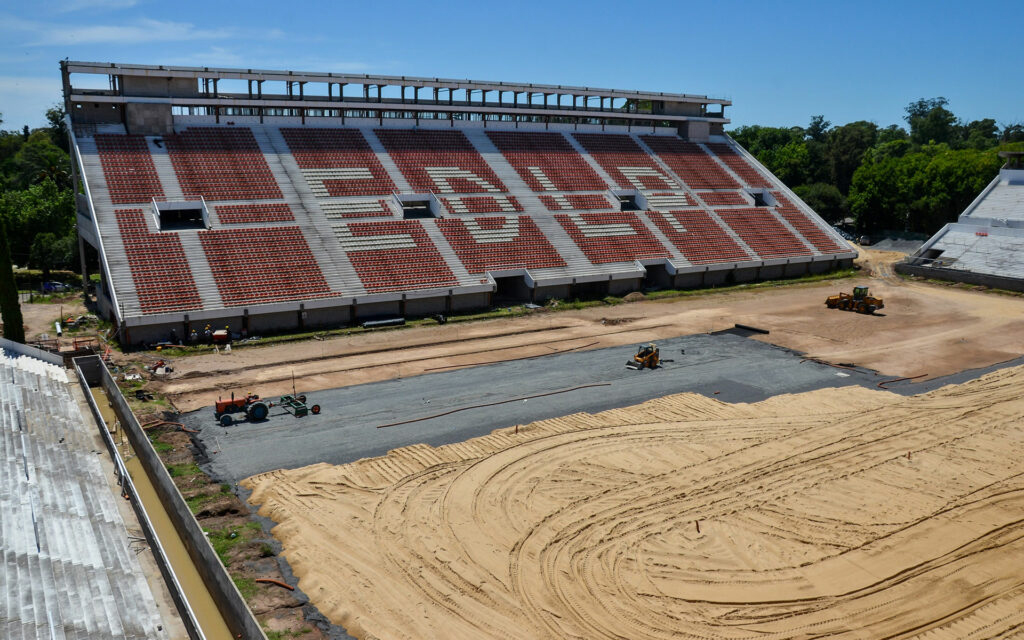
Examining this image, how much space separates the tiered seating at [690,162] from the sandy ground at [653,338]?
636 inches

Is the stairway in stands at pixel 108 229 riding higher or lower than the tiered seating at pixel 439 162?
lower

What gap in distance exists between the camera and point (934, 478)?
23.1 m

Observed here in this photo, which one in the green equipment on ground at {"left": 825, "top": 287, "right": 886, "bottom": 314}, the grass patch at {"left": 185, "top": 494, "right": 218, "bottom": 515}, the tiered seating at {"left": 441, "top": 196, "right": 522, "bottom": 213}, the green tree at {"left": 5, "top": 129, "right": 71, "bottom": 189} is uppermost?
the green tree at {"left": 5, "top": 129, "right": 71, "bottom": 189}

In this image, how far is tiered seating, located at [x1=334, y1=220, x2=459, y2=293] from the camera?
44875mm

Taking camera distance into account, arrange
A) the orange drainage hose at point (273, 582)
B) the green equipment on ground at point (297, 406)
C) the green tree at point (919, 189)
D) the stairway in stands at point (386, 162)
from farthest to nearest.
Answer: the green tree at point (919, 189), the stairway in stands at point (386, 162), the green equipment on ground at point (297, 406), the orange drainage hose at point (273, 582)

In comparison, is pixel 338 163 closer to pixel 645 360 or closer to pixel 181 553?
pixel 645 360

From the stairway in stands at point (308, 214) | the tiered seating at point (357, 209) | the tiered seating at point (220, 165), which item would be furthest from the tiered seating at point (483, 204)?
the tiered seating at point (220, 165)

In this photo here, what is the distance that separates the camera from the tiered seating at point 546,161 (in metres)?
59.8

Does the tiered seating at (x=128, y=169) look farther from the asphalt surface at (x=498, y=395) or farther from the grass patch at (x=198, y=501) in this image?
the grass patch at (x=198, y=501)

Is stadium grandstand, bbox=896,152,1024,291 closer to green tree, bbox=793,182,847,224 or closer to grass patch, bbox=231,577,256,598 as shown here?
green tree, bbox=793,182,847,224

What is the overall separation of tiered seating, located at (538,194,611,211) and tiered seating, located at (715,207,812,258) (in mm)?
11294

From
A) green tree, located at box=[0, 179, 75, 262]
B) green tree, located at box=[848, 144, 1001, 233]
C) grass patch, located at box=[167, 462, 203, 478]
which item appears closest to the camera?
grass patch, located at box=[167, 462, 203, 478]

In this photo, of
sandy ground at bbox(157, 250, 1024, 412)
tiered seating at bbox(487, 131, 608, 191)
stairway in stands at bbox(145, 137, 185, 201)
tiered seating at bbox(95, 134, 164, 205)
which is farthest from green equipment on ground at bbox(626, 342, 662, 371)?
tiered seating at bbox(95, 134, 164, 205)

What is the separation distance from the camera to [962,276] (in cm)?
5859
